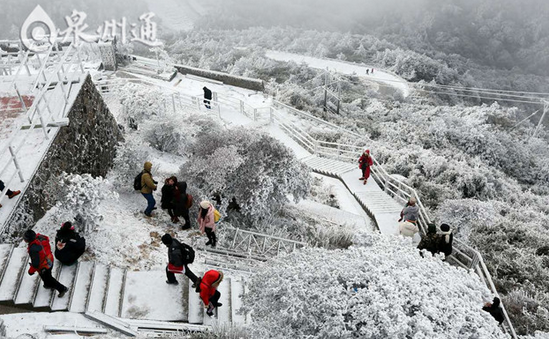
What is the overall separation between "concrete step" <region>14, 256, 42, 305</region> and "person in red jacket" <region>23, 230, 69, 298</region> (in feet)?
0.59

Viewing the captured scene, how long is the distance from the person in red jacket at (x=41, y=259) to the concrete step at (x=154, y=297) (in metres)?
0.91

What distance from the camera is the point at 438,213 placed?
10.4m

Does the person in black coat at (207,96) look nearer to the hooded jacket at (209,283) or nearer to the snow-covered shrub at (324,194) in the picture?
the snow-covered shrub at (324,194)

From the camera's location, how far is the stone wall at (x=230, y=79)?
61.8 ft

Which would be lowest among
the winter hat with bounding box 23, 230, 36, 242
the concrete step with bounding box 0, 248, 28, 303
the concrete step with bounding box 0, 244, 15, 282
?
the concrete step with bounding box 0, 248, 28, 303

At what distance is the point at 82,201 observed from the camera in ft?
20.0

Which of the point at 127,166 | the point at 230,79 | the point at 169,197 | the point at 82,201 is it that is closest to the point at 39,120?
the point at 127,166

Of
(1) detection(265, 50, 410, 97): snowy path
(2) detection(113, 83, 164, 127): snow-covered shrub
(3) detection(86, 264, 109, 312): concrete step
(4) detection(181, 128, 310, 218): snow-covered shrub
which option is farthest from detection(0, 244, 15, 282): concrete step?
(1) detection(265, 50, 410, 97): snowy path

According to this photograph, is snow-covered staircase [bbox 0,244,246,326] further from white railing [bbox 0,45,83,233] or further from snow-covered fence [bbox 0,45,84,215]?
snow-covered fence [bbox 0,45,84,215]

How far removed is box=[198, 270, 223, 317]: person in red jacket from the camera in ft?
18.0

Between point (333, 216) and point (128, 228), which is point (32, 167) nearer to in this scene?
point (128, 228)

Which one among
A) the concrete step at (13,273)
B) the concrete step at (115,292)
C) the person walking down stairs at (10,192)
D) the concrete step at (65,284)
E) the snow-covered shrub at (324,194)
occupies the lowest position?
the snow-covered shrub at (324,194)

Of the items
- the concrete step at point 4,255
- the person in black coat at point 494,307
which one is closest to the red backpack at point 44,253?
the concrete step at point 4,255

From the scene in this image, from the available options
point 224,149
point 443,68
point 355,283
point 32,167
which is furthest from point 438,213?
point 443,68
